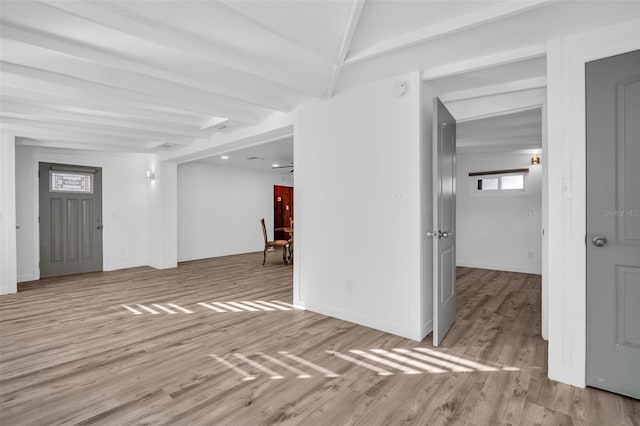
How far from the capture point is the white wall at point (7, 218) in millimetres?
4926

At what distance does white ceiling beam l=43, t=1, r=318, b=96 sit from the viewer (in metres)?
1.90

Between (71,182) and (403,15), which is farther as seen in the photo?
(71,182)

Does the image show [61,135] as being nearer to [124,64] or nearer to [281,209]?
[124,64]

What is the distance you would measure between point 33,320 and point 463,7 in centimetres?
506

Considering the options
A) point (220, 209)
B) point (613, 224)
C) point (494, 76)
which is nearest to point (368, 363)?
point (613, 224)

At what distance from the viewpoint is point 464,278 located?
18.5ft

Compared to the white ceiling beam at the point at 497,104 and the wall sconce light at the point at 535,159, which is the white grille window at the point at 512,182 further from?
the white ceiling beam at the point at 497,104

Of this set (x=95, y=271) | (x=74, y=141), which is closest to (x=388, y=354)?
(x=74, y=141)

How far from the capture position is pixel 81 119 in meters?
4.18

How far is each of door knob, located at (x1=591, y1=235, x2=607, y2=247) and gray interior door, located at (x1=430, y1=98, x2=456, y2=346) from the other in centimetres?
104

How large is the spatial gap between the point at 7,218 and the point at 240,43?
509cm

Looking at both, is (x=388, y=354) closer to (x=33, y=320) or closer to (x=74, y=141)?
(x=33, y=320)

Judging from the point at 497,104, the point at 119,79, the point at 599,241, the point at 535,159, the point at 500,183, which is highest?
the point at 119,79

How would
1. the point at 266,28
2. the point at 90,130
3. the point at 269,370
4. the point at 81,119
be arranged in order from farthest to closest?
the point at 90,130 → the point at 81,119 → the point at 269,370 → the point at 266,28
